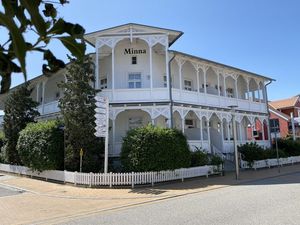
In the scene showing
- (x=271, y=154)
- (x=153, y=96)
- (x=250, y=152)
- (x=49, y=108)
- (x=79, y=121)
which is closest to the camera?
(x=79, y=121)

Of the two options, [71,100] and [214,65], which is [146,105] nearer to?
[71,100]

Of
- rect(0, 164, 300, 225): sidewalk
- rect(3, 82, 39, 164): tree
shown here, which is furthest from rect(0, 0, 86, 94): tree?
rect(3, 82, 39, 164): tree

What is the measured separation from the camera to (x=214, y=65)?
25.8 m

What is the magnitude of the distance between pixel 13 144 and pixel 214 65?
53.3ft

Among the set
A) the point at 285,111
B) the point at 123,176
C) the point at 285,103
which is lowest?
the point at 123,176

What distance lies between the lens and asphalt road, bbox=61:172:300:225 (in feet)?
27.8

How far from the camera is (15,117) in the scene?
23859 millimetres

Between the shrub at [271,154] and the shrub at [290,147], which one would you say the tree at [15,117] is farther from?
the shrub at [290,147]

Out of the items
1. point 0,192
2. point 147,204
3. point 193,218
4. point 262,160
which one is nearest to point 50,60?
point 193,218

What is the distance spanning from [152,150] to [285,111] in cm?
4051

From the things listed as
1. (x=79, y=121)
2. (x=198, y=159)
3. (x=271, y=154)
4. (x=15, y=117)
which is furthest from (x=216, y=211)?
(x=15, y=117)

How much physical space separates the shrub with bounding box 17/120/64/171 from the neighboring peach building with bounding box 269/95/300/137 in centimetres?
3694

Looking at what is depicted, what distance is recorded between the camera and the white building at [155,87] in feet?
71.4

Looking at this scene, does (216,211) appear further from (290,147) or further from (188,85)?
(290,147)
